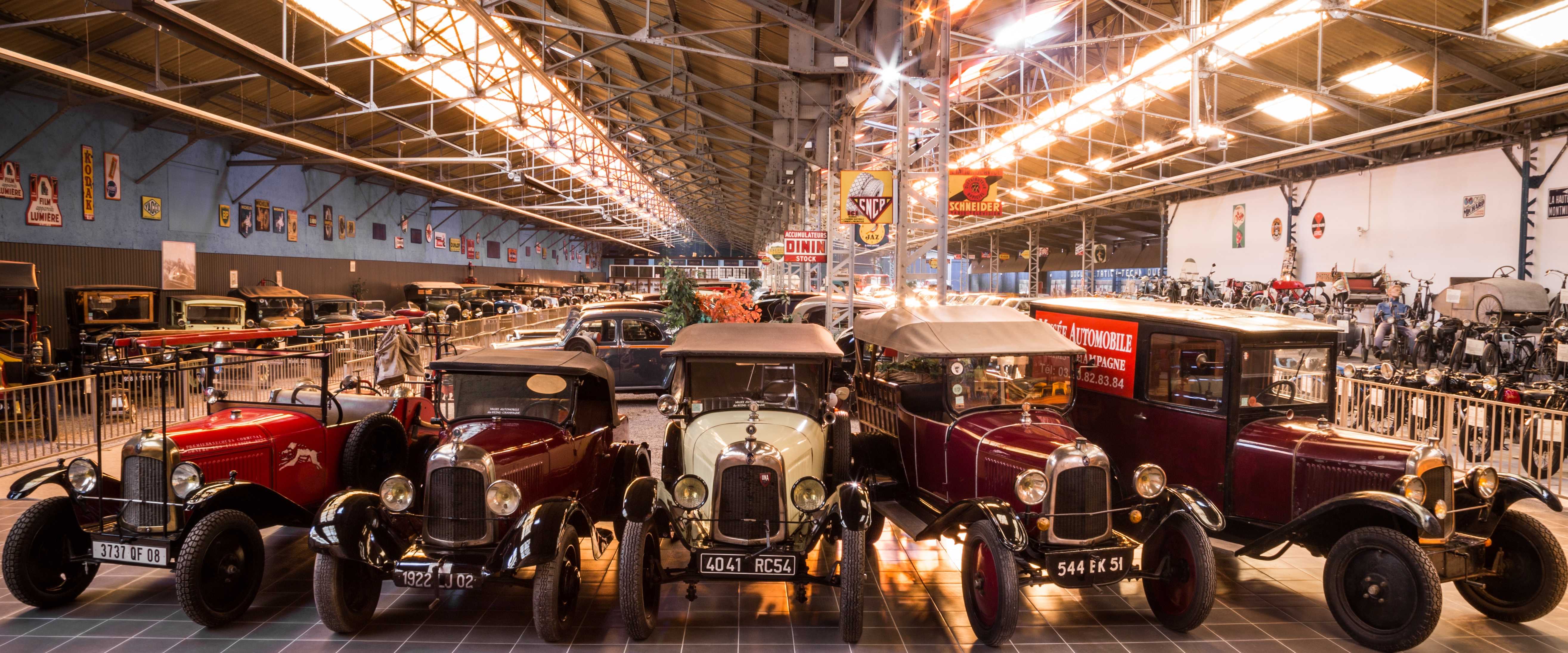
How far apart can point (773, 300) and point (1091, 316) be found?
10.6 meters

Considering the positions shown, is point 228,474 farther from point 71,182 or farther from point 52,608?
point 71,182

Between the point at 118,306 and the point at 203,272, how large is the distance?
7093 millimetres

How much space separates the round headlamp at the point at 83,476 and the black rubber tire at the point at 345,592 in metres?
1.56

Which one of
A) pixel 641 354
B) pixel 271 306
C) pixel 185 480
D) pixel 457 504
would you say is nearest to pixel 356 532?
pixel 457 504

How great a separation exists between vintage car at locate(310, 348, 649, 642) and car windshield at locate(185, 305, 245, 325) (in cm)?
1399

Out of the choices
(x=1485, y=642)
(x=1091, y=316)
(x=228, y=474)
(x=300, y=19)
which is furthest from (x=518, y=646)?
(x=300, y=19)

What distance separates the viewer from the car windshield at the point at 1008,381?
5574 millimetres

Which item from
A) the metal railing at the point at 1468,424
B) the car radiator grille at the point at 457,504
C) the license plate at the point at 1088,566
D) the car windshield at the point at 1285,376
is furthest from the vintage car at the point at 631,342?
the metal railing at the point at 1468,424

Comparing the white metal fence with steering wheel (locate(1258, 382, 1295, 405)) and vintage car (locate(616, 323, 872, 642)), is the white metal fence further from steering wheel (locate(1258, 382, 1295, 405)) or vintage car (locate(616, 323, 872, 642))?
steering wheel (locate(1258, 382, 1295, 405))

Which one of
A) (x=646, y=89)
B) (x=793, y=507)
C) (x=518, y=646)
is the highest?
(x=646, y=89)

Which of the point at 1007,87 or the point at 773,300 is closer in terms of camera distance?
the point at 773,300

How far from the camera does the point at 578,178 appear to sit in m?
32.8

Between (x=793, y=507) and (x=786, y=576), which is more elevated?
(x=793, y=507)

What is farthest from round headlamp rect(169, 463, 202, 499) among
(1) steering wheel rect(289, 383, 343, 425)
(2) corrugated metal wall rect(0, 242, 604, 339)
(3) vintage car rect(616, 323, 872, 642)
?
(2) corrugated metal wall rect(0, 242, 604, 339)
